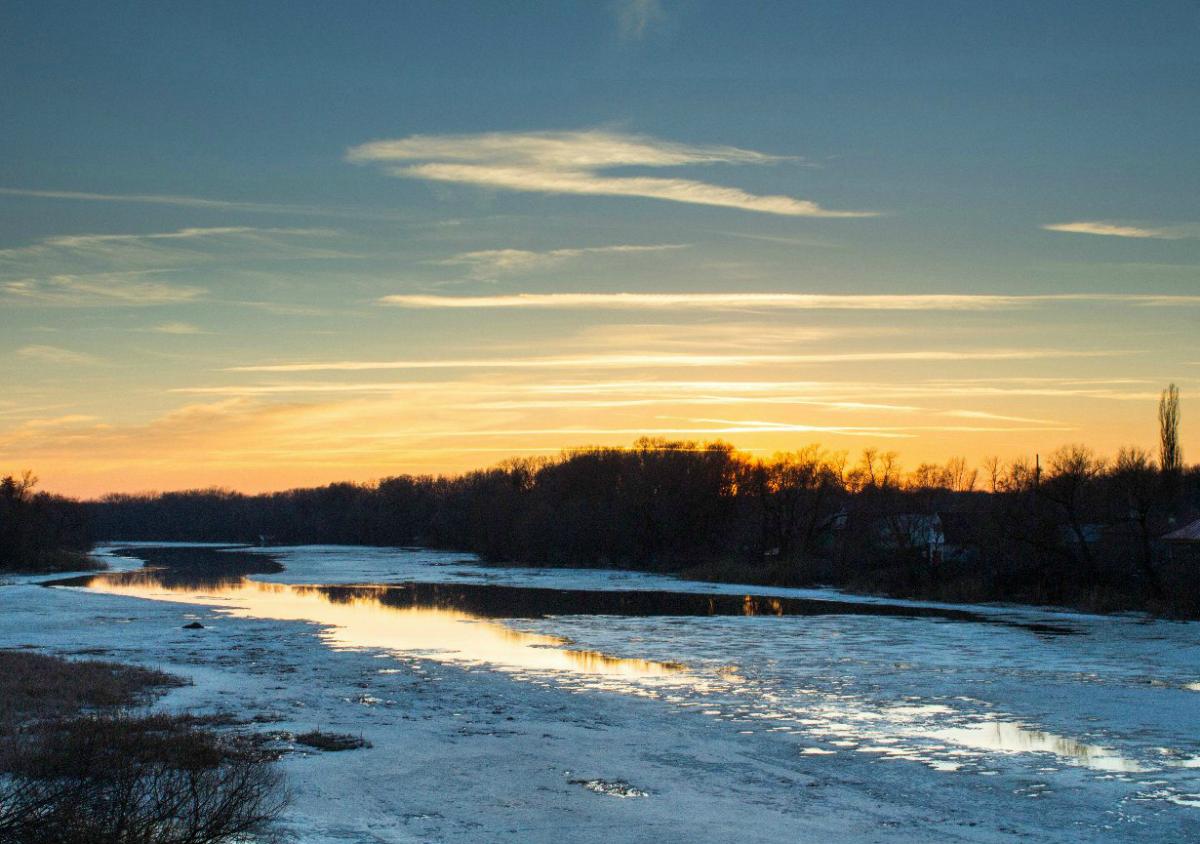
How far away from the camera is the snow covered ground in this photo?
11602 millimetres

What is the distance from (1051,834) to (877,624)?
2704 centimetres

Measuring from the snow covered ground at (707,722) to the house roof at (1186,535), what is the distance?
1900cm

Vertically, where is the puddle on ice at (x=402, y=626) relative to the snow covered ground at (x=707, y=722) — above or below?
below

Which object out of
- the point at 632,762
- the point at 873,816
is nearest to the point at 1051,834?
the point at 873,816

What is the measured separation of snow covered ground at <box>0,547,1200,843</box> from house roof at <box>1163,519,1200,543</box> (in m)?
19.0

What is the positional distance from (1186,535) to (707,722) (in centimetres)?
4594

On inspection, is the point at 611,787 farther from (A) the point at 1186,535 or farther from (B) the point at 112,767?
(A) the point at 1186,535

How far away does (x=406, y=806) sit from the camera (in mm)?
11906

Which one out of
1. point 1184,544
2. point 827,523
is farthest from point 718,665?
point 827,523

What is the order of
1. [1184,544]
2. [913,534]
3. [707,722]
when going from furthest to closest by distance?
[913,534] < [1184,544] < [707,722]

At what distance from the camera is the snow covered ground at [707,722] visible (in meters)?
11.6

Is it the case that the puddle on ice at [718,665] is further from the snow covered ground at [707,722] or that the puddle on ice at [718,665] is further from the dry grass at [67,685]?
the dry grass at [67,685]

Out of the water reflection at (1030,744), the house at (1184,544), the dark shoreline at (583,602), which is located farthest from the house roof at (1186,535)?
the water reflection at (1030,744)

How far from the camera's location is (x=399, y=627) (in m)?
35.6
